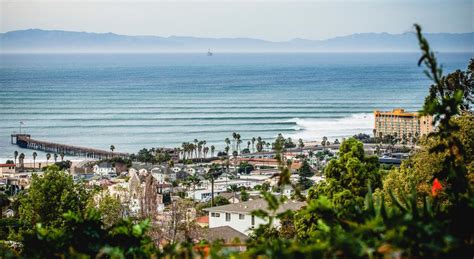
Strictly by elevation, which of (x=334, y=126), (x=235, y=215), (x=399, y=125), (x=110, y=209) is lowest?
(x=334, y=126)

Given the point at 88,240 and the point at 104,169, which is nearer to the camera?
the point at 88,240

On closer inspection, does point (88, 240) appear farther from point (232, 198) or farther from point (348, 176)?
point (232, 198)

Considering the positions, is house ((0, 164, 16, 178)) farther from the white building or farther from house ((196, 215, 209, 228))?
house ((196, 215, 209, 228))

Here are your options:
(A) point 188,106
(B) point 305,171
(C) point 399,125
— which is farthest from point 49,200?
(A) point 188,106

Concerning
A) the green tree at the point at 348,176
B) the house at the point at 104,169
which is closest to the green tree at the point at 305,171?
the house at the point at 104,169

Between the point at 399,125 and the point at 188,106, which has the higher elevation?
the point at 399,125

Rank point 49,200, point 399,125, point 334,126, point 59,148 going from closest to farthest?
point 49,200, point 59,148, point 399,125, point 334,126

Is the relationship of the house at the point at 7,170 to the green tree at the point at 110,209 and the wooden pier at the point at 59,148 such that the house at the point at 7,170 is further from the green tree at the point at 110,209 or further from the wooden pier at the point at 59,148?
the green tree at the point at 110,209

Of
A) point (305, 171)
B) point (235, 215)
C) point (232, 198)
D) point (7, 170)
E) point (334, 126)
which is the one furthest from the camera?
point (334, 126)
